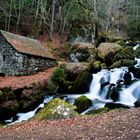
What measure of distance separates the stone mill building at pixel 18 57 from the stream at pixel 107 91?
16.7 ft

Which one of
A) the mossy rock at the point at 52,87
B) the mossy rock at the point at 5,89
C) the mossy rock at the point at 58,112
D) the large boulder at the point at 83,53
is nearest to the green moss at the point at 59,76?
the mossy rock at the point at 52,87

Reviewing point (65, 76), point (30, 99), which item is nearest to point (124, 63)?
point (65, 76)

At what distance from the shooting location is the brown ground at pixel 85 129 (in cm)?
1117

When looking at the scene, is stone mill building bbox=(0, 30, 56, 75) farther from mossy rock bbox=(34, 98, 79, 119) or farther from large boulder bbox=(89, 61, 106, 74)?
mossy rock bbox=(34, 98, 79, 119)

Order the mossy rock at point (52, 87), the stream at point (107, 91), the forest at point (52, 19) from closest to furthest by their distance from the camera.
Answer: the stream at point (107, 91)
the mossy rock at point (52, 87)
the forest at point (52, 19)

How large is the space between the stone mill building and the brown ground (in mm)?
11760

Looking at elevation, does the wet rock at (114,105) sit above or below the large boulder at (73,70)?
below

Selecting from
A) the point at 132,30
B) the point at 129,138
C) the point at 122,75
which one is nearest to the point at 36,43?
the point at 122,75

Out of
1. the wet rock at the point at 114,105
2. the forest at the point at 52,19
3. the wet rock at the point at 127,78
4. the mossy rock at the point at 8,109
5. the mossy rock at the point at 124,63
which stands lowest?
the mossy rock at the point at 8,109

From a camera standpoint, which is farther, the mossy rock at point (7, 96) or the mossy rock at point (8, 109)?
the mossy rock at point (7, 96)

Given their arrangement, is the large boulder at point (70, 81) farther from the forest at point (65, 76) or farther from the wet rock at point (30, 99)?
the wet rock at point (30, 99)

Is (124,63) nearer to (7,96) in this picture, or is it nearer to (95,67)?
(95,67)

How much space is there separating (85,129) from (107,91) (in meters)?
8.94

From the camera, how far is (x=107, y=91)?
830 inches
